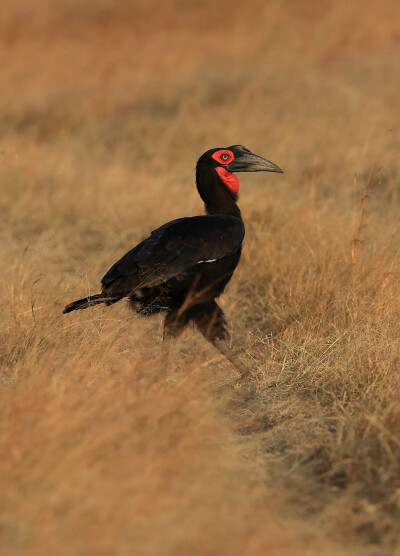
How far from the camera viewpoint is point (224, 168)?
528 centimetres

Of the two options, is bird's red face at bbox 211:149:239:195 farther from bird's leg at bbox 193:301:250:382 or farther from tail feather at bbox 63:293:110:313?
tail feather at bbox 63:293:110:313

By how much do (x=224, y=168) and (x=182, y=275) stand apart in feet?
3.15

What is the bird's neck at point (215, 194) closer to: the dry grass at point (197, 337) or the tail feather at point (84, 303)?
the dry grass at point (197, 337)

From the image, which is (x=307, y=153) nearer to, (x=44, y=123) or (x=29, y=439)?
(x=44, y=123)

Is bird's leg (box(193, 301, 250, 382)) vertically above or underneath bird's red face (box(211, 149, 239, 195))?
underneath

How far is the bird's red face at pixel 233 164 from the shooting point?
526 centimetres

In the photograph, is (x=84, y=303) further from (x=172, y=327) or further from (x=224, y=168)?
(x=224, y=168)

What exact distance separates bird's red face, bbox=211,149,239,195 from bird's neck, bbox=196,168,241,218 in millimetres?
35

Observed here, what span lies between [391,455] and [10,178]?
6.39 meters

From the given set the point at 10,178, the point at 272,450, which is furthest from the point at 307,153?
the point at 272,450

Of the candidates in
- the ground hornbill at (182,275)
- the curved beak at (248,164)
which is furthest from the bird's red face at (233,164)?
the ground hornbill at (182,275)

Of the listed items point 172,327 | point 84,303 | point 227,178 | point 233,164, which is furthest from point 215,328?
point 233,164

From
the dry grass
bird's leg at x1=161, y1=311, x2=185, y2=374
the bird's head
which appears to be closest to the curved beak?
the bird's head

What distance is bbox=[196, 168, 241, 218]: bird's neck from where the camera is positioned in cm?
518
